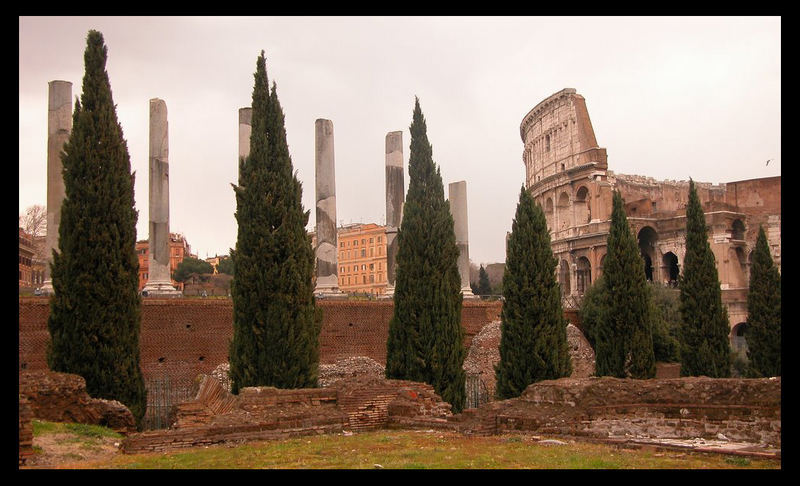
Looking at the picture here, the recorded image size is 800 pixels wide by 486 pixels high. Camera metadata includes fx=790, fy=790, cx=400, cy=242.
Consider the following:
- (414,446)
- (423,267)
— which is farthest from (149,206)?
(414,446)

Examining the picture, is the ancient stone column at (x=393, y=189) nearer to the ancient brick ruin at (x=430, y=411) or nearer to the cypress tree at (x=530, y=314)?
the cypress tree at (x=530, y=314)

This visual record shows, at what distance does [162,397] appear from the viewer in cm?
1992

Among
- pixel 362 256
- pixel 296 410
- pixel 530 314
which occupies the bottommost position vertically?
pixel 296 410

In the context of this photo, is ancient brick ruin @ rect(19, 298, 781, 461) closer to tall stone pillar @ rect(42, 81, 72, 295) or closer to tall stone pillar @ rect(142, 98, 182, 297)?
tall stone pillar @ rect(142, 98, 182, 297)

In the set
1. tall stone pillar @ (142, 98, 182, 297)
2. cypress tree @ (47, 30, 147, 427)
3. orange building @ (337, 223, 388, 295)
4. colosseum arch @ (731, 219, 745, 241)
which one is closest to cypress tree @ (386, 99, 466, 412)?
cypress tree @ (47, 30, 147, 427)

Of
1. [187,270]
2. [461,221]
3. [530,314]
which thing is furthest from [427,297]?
[187,270]

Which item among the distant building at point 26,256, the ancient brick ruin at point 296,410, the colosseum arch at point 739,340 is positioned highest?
the distant building at point 26,256

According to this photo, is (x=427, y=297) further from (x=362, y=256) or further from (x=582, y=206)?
(x=362, y=256)

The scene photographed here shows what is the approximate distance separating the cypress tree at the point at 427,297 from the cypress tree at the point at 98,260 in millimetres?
6426

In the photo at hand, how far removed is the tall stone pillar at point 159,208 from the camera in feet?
72.6

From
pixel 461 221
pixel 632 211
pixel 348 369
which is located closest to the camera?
pixel 348 369

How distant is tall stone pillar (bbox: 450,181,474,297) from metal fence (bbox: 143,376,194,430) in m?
10.7

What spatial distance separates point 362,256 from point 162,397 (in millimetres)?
64966

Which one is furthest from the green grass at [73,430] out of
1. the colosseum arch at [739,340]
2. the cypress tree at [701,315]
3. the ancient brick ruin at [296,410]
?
the colosseum arch at [739,340]
